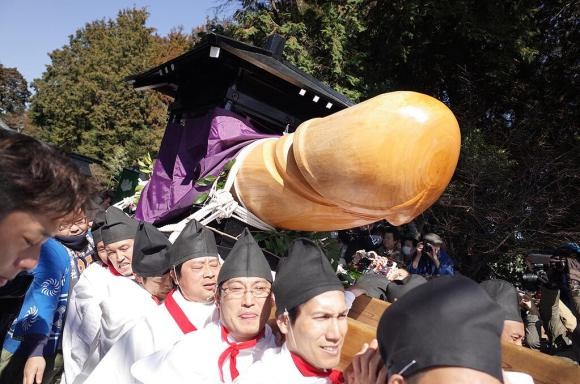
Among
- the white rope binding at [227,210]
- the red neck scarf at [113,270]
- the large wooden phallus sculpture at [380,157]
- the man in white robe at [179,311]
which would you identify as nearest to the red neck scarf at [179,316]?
the man in white robe at [179,311]

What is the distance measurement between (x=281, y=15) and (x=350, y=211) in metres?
12.3

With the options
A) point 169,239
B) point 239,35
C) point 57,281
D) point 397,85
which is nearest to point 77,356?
point 57,281

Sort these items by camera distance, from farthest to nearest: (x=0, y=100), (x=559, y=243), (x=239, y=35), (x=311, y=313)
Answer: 1. (x=0, y=100)
2. (x=239, y=35)
3. (x=559, y=243)
4. (x=311, y=313)

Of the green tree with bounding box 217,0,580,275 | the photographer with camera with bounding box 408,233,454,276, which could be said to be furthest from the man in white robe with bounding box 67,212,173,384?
the green tree with bounding box 217,0,580,275

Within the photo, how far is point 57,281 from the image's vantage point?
10.9 feet

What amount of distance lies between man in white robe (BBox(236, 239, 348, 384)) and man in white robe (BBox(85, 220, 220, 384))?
56cm

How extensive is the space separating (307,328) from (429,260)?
450cm

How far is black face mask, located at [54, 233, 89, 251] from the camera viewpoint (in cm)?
388

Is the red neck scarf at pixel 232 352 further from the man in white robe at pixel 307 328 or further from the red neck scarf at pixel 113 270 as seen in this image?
the red neck scarf at pixel 113 270

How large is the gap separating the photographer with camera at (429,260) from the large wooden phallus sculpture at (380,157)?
4.00 m

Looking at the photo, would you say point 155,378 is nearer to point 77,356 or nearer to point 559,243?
point 77,356

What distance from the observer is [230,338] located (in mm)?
2014

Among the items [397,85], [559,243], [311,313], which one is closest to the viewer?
[311,313]

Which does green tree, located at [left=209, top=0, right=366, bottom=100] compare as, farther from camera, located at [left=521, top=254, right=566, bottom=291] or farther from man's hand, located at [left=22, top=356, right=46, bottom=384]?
man's hand, located at [left=22, top=356, right=46, bottom=384]
